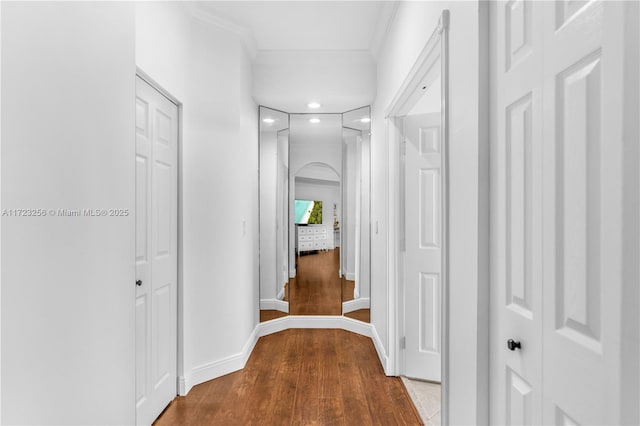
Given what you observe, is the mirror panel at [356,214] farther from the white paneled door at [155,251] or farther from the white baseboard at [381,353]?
the white paneled door at [155,251]

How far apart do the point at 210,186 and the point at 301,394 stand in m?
1.64

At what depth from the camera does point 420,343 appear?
8.43 ft

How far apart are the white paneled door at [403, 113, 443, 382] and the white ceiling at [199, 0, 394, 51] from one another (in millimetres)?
903

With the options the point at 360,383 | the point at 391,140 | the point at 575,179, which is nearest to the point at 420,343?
the point at 360,383

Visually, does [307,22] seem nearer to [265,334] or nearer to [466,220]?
[466,220]

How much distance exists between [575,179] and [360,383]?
224 cm

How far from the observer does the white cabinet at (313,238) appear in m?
3.85

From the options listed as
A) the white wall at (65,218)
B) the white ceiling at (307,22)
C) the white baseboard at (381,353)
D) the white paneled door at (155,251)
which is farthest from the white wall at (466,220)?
the white paneled door at (155,251)

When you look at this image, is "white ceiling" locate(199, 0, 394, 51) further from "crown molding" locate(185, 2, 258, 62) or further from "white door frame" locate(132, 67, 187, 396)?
"white door frame" locate(132, 67, 187, 396)

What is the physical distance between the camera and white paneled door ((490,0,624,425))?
0.68 m

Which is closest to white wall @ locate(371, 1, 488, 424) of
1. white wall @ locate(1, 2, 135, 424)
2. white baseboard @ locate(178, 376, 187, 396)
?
white wall @ locate(1, 2, 135, 424)

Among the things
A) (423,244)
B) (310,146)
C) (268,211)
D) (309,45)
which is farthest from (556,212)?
(310,146)

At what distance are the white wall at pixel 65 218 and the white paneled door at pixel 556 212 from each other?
57.4 inches

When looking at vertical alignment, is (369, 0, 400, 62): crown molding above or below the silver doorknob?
above
